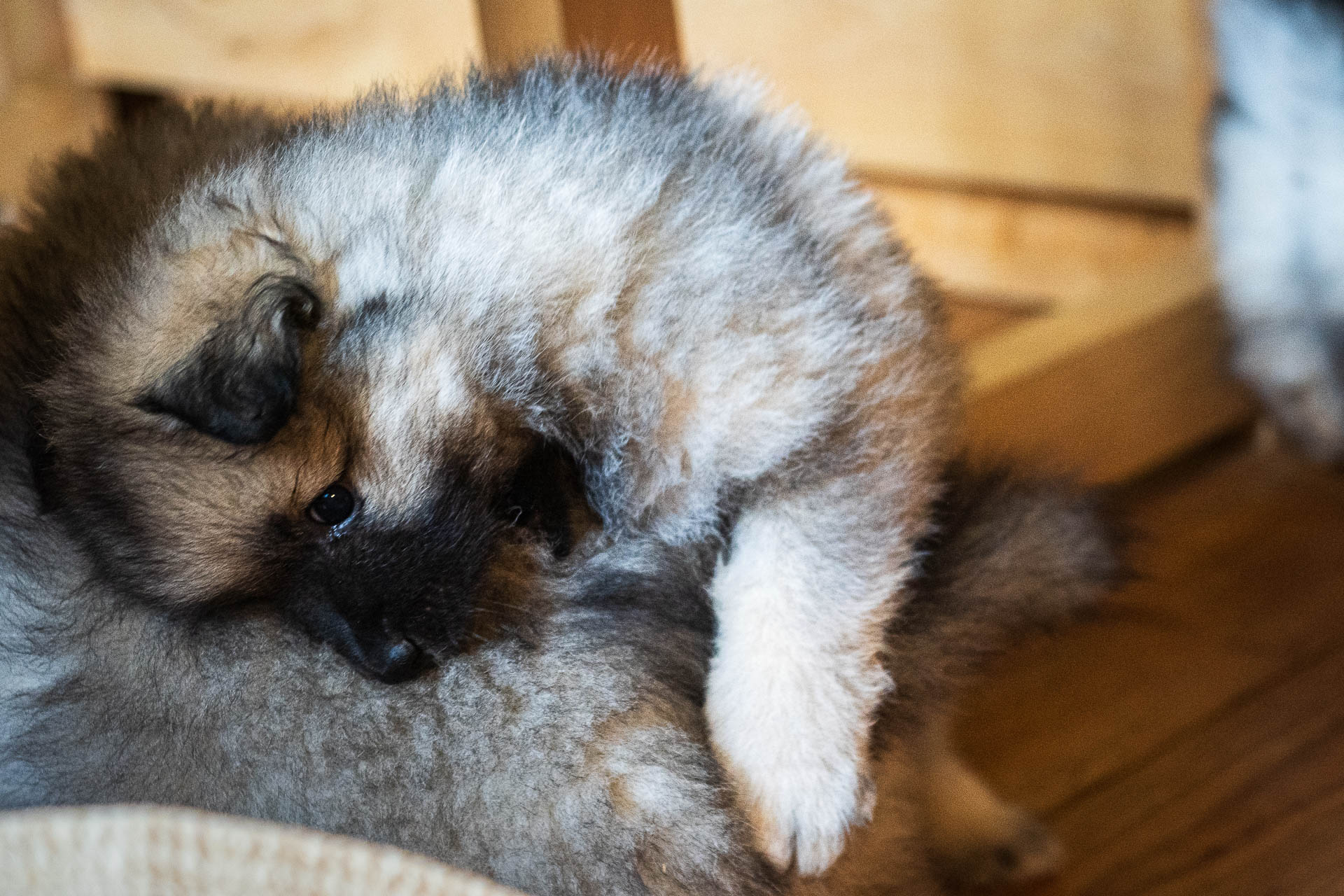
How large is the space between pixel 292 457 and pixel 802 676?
0.45 metres

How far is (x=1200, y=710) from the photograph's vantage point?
1.70 m

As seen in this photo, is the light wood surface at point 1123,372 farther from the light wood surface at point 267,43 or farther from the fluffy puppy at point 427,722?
the light wood surface at point 267,43

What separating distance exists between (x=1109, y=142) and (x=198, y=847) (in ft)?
7.26

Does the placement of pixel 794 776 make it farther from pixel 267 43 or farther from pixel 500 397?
pixel 267 43

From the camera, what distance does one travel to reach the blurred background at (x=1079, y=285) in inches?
60.1

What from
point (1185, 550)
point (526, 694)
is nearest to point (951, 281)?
point (1185, 550)

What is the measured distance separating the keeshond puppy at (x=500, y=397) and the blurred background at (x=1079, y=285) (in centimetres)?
20

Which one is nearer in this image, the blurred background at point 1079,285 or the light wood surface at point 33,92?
the blurred background at point 1079,285

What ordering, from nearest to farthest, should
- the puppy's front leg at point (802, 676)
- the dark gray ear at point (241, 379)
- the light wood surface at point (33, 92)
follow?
the dark gray ear at point (241, 379)
the puppy's front leg at point (802, 676)
the light wood surface at point (33, 92)

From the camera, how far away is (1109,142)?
2.51 m

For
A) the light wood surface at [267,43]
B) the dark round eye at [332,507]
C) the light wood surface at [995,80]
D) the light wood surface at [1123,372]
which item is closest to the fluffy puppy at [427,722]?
the dark round eye at [332,507]

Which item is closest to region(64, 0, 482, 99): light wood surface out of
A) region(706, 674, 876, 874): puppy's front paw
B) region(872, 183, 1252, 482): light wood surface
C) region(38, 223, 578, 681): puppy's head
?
region(872, 183, 1252, 482): light wood surface

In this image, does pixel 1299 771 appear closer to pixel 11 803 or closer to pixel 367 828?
pixel 367 828

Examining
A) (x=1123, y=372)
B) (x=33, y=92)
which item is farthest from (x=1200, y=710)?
(x=33, y=92)
